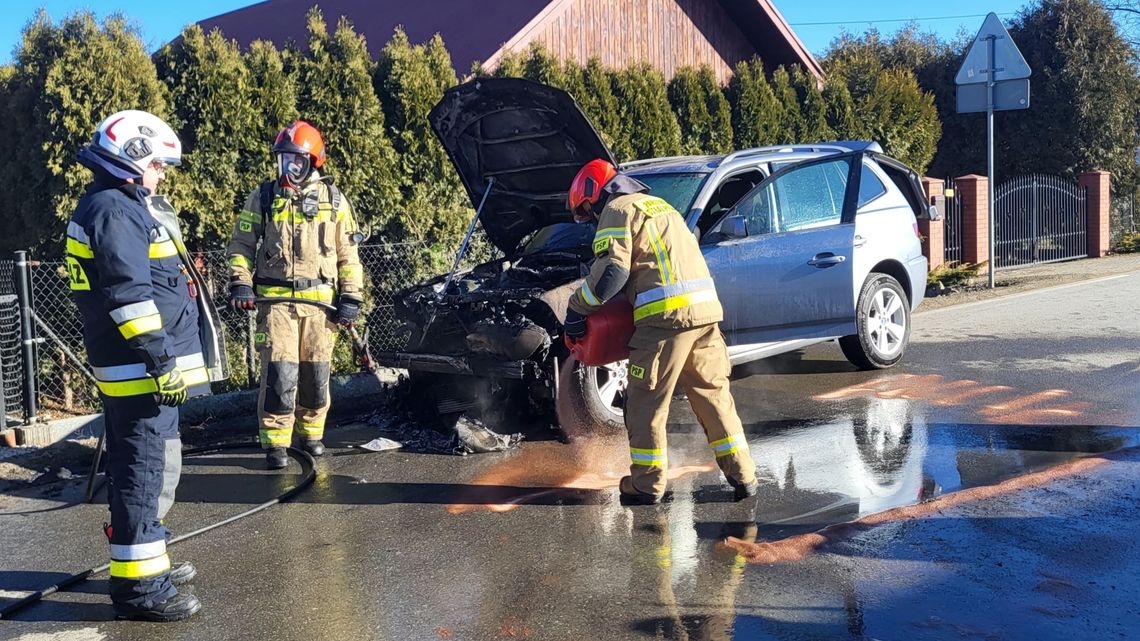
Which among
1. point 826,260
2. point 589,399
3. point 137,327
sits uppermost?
point 137,327

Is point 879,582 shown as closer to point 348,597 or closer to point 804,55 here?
point 348,597

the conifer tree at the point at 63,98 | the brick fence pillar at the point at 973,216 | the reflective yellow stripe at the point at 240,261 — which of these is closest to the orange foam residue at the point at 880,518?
the reflective yellow stripe at the point at 240,261

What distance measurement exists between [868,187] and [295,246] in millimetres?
4468

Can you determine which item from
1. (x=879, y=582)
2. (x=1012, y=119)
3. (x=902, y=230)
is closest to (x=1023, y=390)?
(x=902, y=230)

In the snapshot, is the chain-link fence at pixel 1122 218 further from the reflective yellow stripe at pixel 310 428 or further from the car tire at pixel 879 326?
the reflective yellow stripe at pixel 310 428

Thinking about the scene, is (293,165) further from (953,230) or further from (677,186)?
(953,230)

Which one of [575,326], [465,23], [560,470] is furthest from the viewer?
[465,23]

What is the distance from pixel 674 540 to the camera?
4.76m

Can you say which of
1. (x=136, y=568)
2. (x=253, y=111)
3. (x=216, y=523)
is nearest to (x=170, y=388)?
(x=136, y=568)

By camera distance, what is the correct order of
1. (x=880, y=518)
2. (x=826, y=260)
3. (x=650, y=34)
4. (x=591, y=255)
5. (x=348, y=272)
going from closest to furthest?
(x=880, y=518)
(x=348, y=272)
(x=591, y=255)
(x=826, y=260)
(x=650, y=34)

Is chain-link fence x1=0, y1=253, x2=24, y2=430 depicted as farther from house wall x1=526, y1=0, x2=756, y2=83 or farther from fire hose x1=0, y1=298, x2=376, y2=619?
house wall x1=526, y1=0, x2=756, y2=83

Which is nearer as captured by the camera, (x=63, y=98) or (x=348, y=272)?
(x=348, y=272)

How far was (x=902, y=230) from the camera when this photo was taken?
8.41m

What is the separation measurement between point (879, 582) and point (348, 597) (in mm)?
2130
